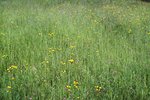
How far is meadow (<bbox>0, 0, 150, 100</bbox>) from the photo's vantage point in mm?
4211

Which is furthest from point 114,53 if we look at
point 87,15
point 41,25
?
point 87,15

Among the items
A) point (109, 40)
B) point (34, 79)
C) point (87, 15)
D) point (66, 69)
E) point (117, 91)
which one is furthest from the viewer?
point (87, 15)

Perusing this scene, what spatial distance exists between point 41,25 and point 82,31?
47.3 inches

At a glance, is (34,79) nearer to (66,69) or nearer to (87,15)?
(66,69)

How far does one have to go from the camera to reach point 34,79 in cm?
454

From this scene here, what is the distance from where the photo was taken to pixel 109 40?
6.89m

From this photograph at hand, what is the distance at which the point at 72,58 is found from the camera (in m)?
5.56

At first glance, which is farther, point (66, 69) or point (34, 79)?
point (66, 69)

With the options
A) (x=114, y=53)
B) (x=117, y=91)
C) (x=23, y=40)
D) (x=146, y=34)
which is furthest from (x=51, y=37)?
(x=117, y=91)

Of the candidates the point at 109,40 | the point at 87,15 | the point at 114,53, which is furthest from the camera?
the point at 87,15

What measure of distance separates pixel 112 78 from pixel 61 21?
13.0 feet

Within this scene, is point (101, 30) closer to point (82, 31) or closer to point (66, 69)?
point (82, 31)

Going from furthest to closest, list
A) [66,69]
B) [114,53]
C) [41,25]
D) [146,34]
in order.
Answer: [41,25]
[146,34]
[114,53]
[66,69]

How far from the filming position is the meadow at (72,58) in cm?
421
